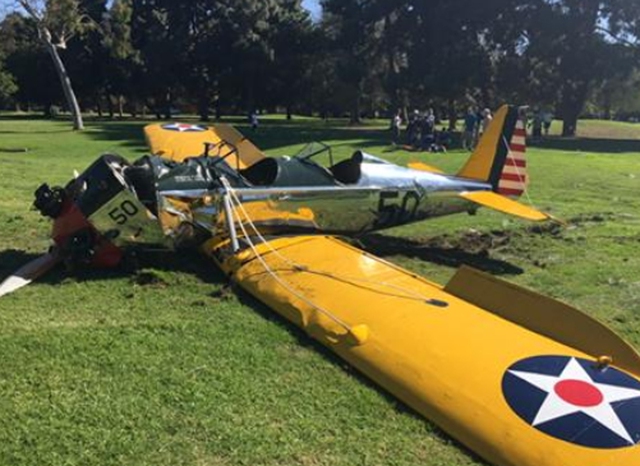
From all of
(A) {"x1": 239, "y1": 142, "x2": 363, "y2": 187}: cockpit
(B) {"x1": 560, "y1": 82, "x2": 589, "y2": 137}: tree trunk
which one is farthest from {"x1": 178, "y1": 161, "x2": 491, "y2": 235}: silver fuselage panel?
(B) {"x1": 560, "y1": 82, "x2": 589, "y2": 137}: tree trunk

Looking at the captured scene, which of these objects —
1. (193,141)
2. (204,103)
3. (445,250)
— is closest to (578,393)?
(445,250)

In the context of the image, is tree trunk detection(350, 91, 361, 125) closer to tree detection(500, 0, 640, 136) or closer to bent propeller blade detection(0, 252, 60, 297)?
tree detection(500, 0, 640, 136)

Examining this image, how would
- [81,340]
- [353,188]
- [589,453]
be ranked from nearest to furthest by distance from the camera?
[589,453] → [81,340] → [353,188]

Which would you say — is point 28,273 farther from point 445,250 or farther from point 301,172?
point 445,250

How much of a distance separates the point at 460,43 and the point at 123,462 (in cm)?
4321

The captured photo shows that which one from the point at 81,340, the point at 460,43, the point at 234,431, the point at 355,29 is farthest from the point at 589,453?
the point at 355,29

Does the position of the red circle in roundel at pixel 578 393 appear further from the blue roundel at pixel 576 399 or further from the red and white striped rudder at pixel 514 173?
the red and white striped rudder at pixel 514 173

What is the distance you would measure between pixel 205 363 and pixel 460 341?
83.3 inches

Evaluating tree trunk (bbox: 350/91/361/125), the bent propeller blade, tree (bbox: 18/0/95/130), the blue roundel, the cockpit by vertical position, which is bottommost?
tree trunk (bbox: 350/91/361/125)

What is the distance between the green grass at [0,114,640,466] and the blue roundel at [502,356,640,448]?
532mm

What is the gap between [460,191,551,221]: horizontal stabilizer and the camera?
826cm

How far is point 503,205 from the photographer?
880 cm

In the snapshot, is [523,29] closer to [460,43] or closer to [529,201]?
[460,43]

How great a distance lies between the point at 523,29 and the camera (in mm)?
42281
